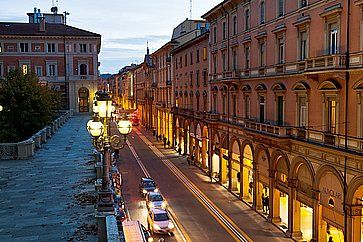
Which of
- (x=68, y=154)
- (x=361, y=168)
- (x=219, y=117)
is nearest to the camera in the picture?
(x=361, y=168)

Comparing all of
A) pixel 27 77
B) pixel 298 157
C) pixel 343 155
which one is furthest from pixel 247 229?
pixel 27 77

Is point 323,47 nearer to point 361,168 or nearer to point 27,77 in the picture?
point 361,168

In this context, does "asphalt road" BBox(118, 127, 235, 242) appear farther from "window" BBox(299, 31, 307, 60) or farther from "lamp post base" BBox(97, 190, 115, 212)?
"lamp post base" BBox(97, 190, 115, 212)

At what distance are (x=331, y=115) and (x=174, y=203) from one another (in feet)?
49.9

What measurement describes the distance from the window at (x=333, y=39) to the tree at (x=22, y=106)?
28652mm

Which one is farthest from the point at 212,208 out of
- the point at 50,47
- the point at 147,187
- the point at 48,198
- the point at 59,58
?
the point at 50,47

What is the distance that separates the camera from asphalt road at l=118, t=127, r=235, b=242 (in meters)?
26.5

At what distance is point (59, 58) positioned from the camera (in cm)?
7988

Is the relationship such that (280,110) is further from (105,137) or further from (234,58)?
(105,137)

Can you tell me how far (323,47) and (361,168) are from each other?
6.55 meters

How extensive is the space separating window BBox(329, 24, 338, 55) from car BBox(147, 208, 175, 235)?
42.5ft

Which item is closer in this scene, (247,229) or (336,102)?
(336,102)

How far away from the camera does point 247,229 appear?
90.4ft

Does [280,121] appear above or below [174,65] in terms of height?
below
